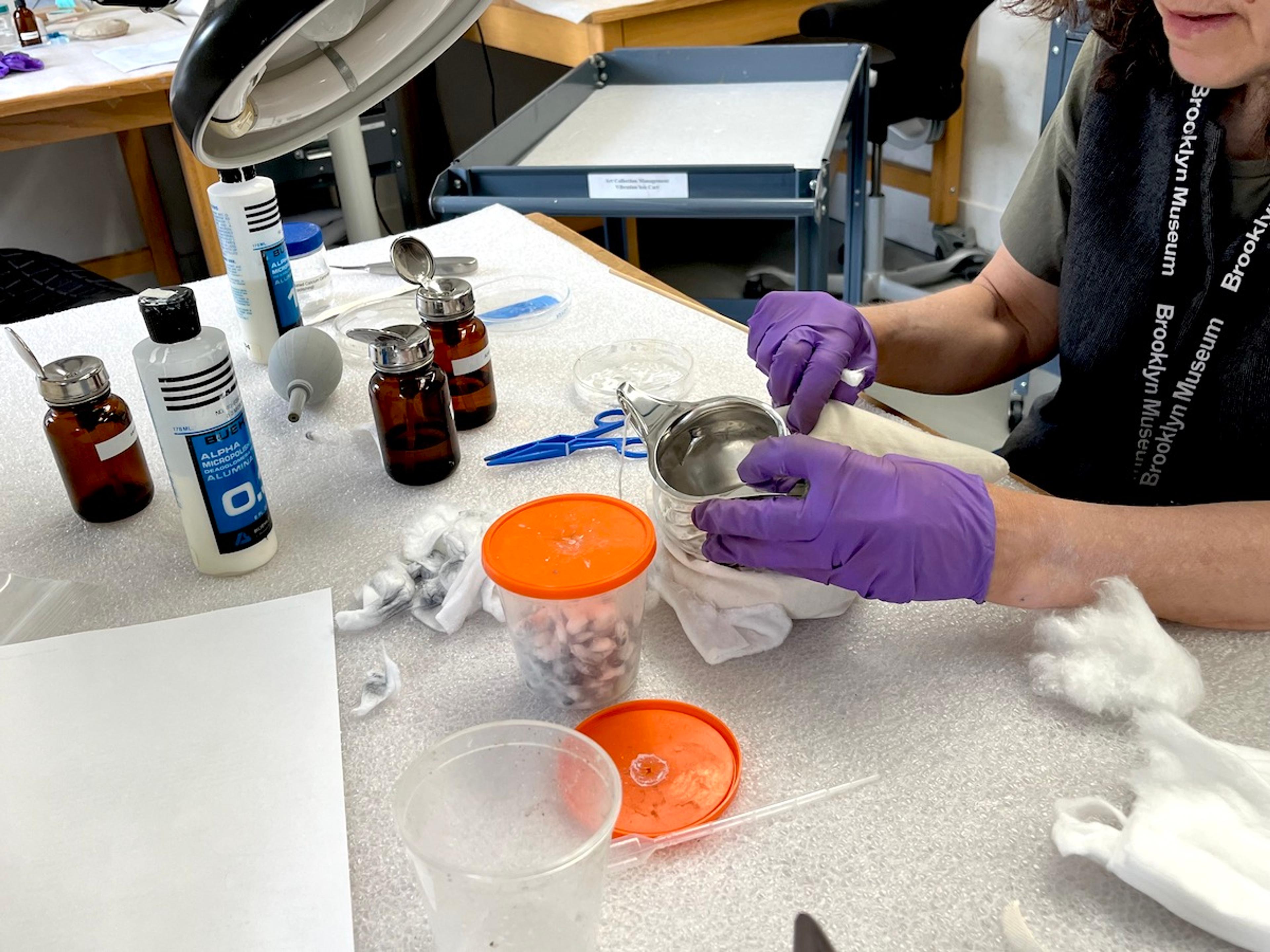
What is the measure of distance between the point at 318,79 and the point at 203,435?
0.90 feet

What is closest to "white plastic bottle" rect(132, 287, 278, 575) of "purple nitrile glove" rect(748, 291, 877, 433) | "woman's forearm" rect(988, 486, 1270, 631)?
"purple nitrile glove" rect(748, 291, 877, 433)

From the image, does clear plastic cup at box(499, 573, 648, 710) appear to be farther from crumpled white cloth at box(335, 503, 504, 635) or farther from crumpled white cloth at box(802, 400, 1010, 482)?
crumpled white cloth at box(802, 400, 1010, 482)

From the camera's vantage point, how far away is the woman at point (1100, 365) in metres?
0.71

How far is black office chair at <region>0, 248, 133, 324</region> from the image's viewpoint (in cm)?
172

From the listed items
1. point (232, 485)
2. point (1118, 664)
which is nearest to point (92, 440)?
point (232, 485)

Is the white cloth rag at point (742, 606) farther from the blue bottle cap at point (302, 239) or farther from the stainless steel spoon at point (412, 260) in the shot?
the blue bottle cap at point (302, 239)

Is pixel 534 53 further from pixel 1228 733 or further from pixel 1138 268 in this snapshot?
pixel 1228 733

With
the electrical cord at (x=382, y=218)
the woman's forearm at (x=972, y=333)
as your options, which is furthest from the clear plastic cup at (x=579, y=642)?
the electrical cord at (x=382, y=218)

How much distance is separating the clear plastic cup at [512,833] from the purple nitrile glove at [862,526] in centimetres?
21

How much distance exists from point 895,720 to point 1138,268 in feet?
1.83

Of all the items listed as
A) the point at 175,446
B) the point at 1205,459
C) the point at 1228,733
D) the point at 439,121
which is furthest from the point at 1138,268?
the point at 439,121

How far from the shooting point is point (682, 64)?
227 cm

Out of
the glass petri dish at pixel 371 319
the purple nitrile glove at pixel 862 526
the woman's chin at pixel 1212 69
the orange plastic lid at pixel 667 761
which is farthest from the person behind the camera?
the glass petri dish at pixel 371 319

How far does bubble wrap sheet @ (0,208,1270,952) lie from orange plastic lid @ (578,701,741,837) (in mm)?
17
